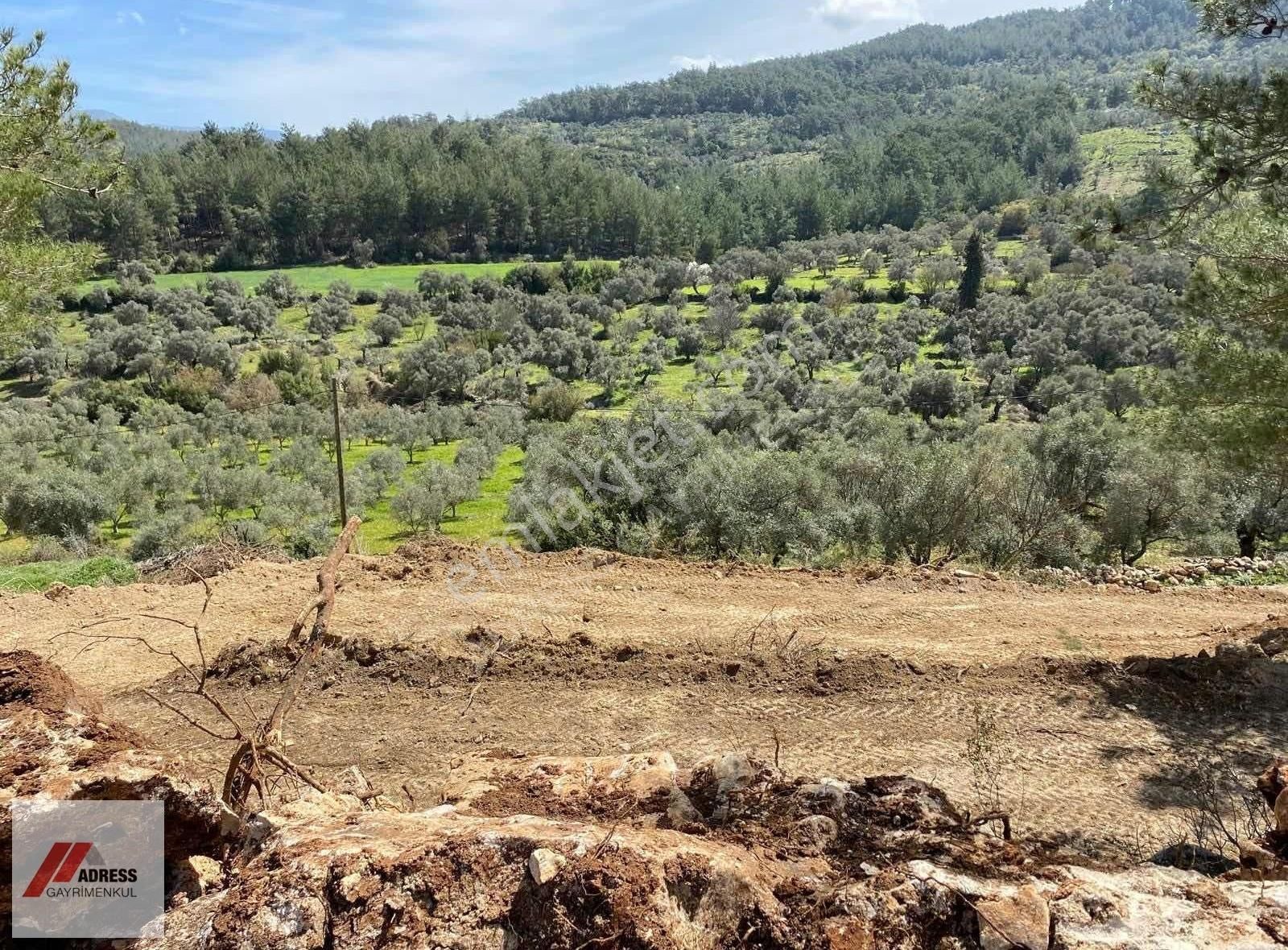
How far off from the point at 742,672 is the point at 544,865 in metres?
6.27

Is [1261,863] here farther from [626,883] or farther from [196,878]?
[196,878]

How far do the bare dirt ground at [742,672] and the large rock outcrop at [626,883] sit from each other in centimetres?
217

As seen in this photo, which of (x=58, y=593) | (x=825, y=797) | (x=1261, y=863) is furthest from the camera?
(x=58, y=593)

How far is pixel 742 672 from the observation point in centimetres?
915

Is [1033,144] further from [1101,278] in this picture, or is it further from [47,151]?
[47,151]

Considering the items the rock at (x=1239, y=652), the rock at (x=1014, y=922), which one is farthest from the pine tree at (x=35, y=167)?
the rock at (x=1239, y=652)

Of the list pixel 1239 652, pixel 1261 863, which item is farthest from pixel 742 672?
pixel 1239 652

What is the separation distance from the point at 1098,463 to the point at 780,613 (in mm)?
14297

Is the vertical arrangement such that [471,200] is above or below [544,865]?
above

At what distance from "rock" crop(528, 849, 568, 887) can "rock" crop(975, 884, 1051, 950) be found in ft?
5.64

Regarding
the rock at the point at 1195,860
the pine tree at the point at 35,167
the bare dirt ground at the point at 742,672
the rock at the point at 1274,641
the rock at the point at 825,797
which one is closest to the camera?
the rock at the point at 825,797

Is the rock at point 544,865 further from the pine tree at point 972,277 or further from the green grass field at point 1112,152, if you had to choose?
the green grass field at point 1112,152

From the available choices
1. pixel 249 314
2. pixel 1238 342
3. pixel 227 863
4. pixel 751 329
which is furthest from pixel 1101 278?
pixel 227 863

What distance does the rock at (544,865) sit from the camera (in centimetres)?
310
